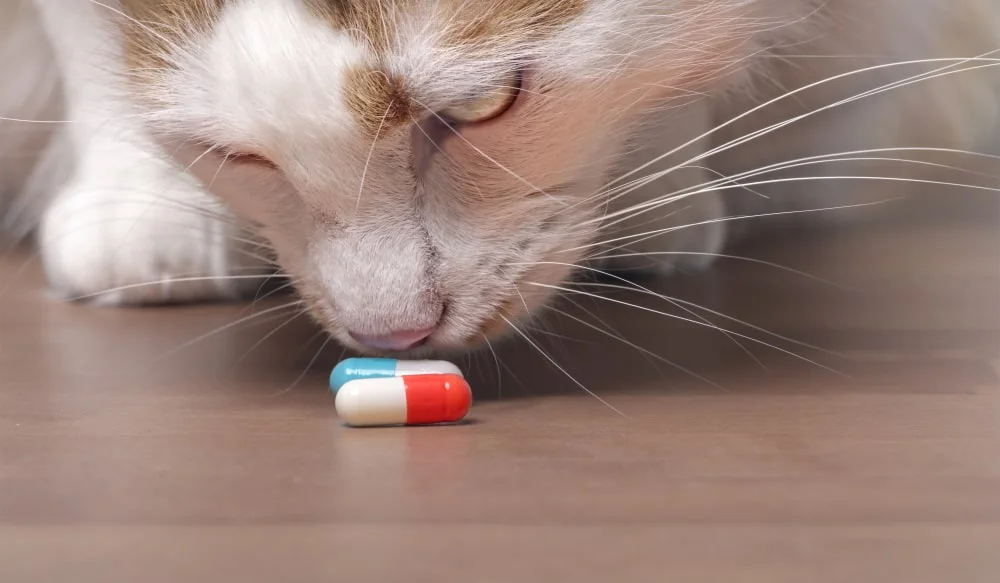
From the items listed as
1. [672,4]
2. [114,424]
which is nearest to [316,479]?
[114,424]

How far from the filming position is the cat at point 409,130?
0.81 m

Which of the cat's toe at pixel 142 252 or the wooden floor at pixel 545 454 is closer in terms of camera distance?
the wooden floor at pixel 545 454

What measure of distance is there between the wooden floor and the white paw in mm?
49

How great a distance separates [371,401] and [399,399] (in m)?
0.02

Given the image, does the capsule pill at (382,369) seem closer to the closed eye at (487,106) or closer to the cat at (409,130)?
the cat at (409,130)

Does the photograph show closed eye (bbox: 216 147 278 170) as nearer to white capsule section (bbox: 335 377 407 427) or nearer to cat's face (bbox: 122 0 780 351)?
cat's face (bbox: 122 0 780 351)

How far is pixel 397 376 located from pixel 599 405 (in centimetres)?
17

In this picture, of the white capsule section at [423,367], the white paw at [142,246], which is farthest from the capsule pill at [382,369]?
the white paw at [142,246]

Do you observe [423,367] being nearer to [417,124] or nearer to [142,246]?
[417,124]

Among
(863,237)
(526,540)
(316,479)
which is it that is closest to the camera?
(526,540)

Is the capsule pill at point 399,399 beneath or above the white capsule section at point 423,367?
beneath

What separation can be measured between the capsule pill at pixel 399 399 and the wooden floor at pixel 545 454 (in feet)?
0.05

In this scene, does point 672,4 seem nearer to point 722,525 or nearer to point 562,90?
point 562,90

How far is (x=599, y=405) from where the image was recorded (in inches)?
35.7
